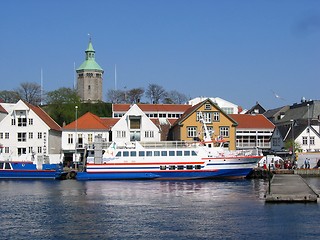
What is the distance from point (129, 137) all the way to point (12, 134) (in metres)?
16.6

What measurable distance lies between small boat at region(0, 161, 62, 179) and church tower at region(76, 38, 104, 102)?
363ft

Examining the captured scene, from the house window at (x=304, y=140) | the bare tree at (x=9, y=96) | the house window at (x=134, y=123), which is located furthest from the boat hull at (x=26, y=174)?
the bare tree at (x=9, y=96)

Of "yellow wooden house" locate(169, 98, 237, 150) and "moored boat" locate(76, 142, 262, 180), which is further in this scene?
"yellow wooden house" locate(169, 98, 237, 150)

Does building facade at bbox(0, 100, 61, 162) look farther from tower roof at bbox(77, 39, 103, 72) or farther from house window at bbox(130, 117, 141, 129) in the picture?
tower roof at bbox(77, 39, 103, 72)

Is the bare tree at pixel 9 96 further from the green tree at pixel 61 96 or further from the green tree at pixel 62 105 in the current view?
the green tree at pixel 61 96

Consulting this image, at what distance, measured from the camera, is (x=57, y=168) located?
73.8m

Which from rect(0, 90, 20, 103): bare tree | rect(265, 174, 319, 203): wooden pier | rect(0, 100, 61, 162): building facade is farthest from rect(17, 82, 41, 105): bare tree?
rect(265, 174, 319, 203): wooden pier

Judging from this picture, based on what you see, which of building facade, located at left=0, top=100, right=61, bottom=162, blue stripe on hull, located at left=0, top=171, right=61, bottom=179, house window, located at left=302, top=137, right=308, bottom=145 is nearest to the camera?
blue stripe on hull, located at left=0, top=171, right=61, bottom=179

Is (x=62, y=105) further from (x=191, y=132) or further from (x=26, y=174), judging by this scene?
(x=26, y=174)

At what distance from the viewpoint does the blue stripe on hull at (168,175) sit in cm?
7050

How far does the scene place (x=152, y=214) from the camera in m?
40.4

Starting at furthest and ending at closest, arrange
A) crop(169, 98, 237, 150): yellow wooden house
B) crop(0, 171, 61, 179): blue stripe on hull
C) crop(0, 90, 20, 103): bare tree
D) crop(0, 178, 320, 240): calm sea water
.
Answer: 1. crop(0, 90, 20, 103): bare tree
2. crop(169, 98, 237, 150): yellow wooden house
3. crop(0, 171, 61, 179): blue stripe on hull
4. crop(0, 178, 320, 240): calm sea water

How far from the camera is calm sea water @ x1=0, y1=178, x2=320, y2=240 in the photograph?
110 ft

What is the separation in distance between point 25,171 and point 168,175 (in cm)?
1679
